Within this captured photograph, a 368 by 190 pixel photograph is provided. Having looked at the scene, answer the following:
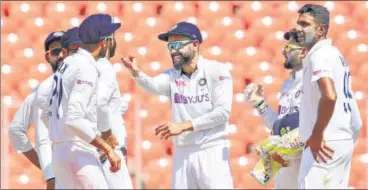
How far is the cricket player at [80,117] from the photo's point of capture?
7.64 meters

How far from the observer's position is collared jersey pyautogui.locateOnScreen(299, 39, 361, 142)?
745 centimetres

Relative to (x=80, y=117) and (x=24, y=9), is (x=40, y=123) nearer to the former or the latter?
(x=80, y=117)

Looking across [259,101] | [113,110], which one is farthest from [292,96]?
[113,110]

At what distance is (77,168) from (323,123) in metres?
1.61

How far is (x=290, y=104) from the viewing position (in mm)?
9109

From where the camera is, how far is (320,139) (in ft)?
23.9

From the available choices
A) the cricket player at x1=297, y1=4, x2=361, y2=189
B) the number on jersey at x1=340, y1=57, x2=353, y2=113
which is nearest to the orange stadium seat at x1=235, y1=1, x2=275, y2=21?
the cricket player at x1=297, y1=4, x2=361, y2=189

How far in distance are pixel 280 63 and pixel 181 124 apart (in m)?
5.08

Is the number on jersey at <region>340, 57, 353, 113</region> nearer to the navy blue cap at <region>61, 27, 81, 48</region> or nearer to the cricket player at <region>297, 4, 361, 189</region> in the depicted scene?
the cricket player at <region>297, 4, 361, 189</region>

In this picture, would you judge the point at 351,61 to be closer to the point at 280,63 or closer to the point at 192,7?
the point at 280,63

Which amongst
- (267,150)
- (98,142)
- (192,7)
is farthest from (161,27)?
(98,142)

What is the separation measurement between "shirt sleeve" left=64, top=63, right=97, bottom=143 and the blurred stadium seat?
477cm

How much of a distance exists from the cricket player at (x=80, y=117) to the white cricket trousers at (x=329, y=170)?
1154 mm

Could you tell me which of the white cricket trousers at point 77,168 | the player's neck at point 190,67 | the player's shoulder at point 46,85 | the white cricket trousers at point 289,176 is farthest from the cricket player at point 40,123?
the white cricket trousers at point 289,176
